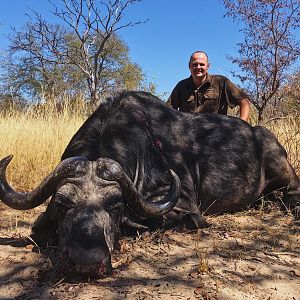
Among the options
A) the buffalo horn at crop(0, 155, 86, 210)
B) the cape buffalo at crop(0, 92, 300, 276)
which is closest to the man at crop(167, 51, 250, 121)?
the cape buffalo at crop(0, 92, 300, 276)

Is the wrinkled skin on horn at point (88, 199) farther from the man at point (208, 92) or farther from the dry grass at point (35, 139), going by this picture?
the man at point (208, 92)

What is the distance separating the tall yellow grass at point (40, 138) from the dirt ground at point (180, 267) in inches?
73.9

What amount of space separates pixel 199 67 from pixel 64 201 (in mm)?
4077

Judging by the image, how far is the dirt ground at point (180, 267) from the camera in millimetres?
→ 2594

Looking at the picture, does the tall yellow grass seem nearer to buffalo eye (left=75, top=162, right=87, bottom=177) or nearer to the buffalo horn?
the buffalo horn

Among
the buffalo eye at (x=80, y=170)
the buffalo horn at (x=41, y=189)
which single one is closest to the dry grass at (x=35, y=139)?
the buffalo horn at (x=41, y=189)

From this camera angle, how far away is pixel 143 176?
3.99m

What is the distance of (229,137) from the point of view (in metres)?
4.89

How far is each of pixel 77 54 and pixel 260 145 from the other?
1891cm

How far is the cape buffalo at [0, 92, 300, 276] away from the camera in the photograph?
2953 millimetres

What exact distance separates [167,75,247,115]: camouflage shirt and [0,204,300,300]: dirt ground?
2867 millimetres

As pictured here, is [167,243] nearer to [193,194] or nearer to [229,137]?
[193,194]

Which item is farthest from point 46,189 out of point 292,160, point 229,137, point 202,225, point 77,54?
point 77,54

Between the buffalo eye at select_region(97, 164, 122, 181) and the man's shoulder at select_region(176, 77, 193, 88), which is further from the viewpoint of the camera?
the man's shoulder at select_region(176, 77, 193, 88)
